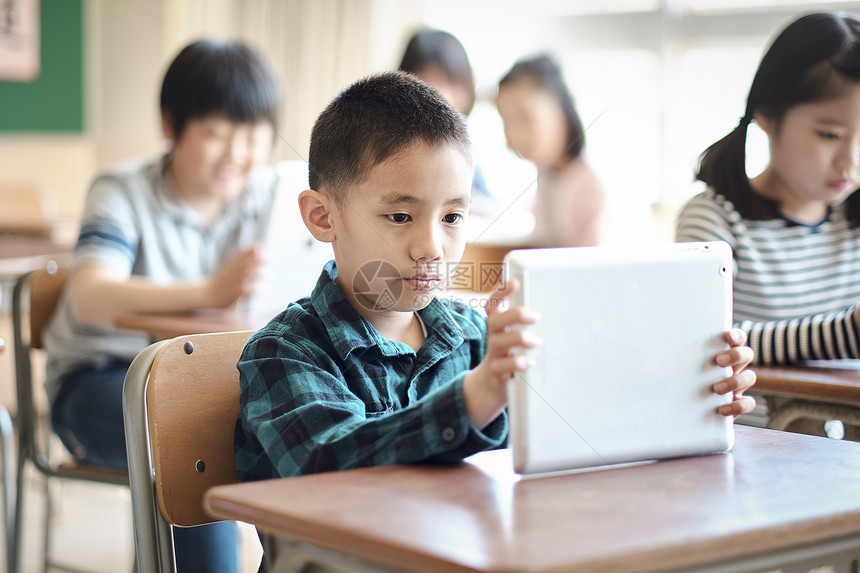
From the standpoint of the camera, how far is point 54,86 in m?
5.05

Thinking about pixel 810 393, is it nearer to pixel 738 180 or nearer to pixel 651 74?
pixel 738 180

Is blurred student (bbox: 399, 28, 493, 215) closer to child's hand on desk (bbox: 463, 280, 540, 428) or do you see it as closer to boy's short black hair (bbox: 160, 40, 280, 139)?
boy's short black hair (bbox: 160, 40, 280, 139)

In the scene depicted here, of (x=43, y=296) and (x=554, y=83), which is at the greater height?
(x=554, y=83)

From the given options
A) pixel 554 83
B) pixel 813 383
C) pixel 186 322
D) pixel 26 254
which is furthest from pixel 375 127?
pixel 26 254

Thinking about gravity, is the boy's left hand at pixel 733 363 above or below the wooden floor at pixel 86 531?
above

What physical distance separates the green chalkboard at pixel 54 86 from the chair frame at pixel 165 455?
4.31m

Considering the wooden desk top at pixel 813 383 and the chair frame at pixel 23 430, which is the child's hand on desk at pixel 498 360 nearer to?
the wooden desk top at pixel 813 383

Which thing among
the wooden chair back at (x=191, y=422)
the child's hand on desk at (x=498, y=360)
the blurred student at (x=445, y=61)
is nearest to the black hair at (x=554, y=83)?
the blurred student at (x=445, y=61)

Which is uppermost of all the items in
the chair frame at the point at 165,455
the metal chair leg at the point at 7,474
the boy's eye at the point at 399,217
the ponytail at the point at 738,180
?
the ponytail at the point at 738,180

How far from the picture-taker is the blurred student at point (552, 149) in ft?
8.46

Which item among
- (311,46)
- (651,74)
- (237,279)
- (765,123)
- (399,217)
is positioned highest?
(311,46)

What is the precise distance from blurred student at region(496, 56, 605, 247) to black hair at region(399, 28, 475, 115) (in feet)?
0.65

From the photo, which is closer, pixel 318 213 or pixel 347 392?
pixel 347 392

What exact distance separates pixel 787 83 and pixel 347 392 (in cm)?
93
